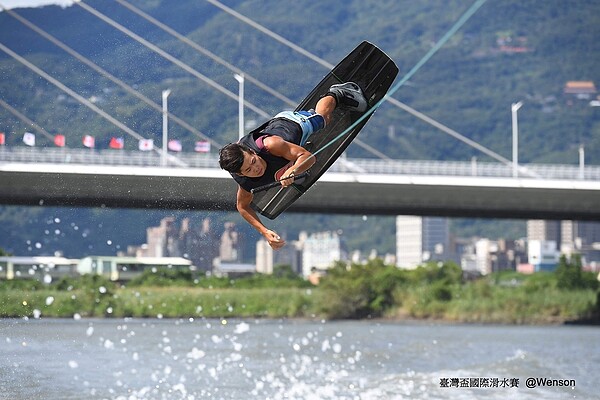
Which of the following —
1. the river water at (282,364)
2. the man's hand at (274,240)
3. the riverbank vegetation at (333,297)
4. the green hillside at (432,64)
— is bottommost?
the river water at (282,364)

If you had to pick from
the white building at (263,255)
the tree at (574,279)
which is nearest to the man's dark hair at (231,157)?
the tree at (574,279)

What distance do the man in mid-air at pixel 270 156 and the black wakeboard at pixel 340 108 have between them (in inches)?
41.8

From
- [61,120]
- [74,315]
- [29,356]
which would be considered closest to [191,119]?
[61,120]

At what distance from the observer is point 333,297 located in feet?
145

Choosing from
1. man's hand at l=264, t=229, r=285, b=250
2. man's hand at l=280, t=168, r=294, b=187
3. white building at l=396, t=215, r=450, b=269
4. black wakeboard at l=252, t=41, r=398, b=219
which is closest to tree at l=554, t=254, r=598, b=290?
black wakeboard at l=252, t=41, r=398, b=219

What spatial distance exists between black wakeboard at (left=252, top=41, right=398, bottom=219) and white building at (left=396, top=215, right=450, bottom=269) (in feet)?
354

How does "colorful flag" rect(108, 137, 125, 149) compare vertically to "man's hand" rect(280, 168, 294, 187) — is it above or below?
above

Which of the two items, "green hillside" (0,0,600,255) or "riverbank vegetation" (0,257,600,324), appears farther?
"green hillside" (0,0,600,255)

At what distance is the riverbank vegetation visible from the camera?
133 feet

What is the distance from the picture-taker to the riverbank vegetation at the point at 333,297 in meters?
40.7

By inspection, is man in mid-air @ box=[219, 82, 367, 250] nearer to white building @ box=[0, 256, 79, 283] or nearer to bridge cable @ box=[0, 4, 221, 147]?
bridge cable @ box=[0, 4, 221, 147]

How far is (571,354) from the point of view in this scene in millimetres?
24078

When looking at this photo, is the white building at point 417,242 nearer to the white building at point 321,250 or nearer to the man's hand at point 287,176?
the white building at point 321,250

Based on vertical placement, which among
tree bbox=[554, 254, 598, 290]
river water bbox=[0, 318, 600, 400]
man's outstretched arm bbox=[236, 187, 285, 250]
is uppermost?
man's outstretched arm bbox=[236, 187, 285, 250]
